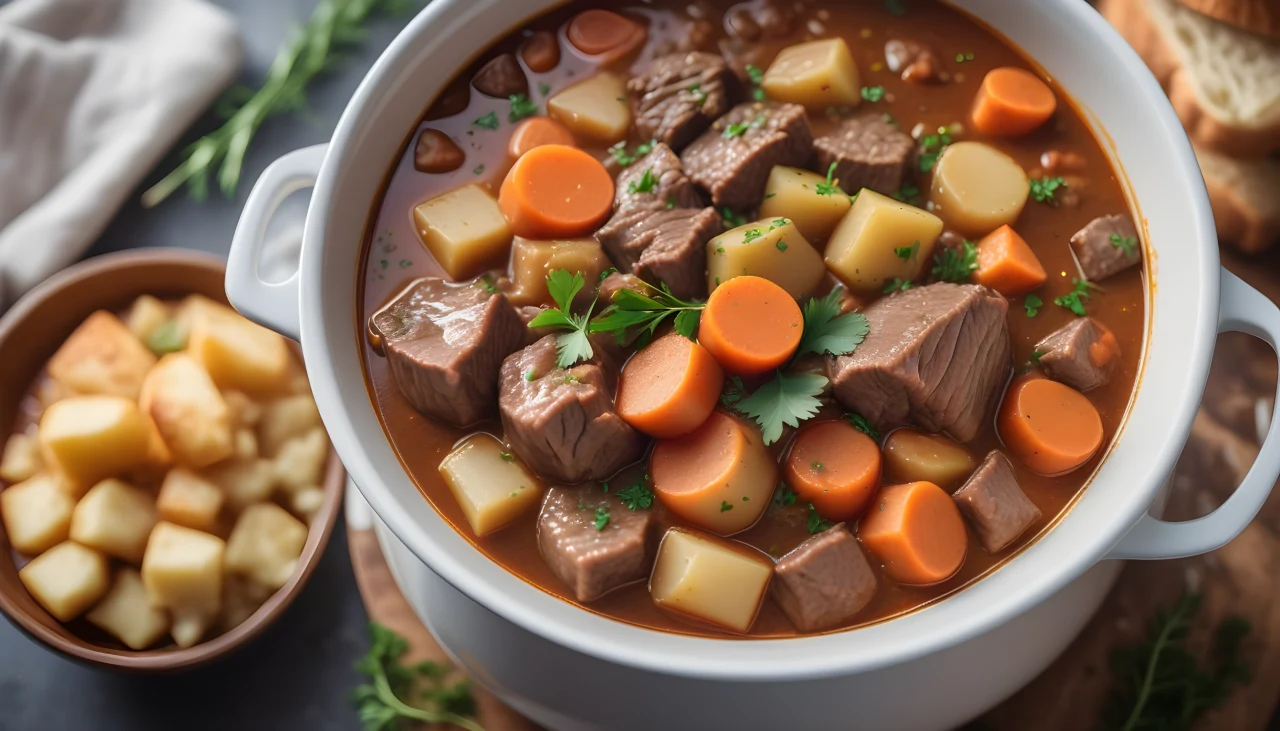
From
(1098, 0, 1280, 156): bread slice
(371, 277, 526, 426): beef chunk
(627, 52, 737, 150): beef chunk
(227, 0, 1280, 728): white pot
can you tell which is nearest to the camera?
(227, 0, 1280, 728): white pot

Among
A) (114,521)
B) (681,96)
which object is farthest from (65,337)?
(681,96)

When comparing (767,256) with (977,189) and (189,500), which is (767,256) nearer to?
(977,189)

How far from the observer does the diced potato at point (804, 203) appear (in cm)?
258

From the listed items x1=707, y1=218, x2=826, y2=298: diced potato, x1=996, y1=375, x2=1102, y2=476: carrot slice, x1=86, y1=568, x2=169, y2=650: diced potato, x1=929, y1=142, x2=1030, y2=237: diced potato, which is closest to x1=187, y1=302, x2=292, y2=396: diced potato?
x1=86, y1=568, x2=169, y2=650: diced potato

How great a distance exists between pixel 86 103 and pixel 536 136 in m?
1.90

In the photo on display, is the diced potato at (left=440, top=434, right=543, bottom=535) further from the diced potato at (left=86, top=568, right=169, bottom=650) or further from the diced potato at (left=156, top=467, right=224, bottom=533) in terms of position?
the diced potato at (left=86, top=568, right=169, bottom=650)

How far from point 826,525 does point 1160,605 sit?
3.62 ft

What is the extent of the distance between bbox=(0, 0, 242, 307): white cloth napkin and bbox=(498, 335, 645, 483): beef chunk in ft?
6.30

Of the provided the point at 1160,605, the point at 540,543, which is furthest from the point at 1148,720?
the point at 540,543

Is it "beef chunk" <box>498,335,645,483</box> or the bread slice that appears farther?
the bread slice

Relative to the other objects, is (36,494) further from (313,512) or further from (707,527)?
(707,527)

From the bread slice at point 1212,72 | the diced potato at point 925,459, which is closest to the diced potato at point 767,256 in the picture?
the diced potato at point 925,459

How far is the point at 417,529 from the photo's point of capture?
220 cm

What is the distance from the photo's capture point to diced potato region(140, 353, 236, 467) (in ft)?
9.72
